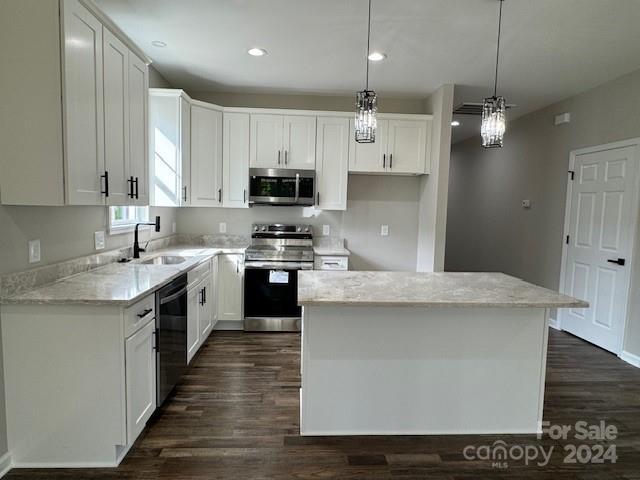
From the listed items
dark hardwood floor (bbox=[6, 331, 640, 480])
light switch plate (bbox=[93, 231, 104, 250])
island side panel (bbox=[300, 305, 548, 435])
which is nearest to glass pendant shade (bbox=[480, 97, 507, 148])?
island side panel (bbox=[300, 305, 548, 435])

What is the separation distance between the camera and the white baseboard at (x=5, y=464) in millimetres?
1836

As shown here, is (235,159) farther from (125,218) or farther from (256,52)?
(125,218)

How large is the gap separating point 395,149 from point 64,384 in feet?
12.1

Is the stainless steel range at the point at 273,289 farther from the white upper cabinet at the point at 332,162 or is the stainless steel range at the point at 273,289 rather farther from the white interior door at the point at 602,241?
the white interior door at the point at 602,241

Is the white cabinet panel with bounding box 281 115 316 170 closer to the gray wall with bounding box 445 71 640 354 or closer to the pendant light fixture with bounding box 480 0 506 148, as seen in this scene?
the pendant light fixture with bounding box 480 0 506 148

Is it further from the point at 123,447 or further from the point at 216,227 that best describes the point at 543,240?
the point at 123,447

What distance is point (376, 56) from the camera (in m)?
3.22

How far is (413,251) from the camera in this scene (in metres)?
4.69

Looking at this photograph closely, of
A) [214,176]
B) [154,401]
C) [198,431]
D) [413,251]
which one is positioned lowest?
[198,431]

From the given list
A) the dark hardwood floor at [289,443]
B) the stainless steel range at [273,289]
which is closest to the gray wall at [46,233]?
the dark hardwood floor at [289,443]

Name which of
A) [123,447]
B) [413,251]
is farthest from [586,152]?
[123,447]

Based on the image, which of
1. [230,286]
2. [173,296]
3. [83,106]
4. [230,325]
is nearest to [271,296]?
[230,286]

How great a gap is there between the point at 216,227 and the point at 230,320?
117 cm

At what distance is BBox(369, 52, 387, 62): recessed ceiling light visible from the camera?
318 cm
